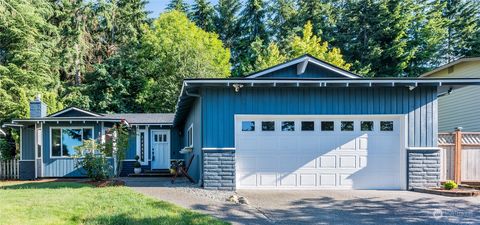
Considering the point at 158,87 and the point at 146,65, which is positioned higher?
the point at 146,65

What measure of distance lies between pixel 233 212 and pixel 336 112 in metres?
4.30

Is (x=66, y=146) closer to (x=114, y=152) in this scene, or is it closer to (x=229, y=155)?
(x=114, y=152)

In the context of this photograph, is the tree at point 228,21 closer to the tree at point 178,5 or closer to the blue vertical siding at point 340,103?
the tree at point 178,5

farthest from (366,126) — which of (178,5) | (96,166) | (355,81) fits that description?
(178,5)

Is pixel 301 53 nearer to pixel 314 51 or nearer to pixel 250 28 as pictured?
pixel 314 51

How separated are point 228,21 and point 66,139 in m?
21.9

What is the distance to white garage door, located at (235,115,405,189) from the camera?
9.61 meters

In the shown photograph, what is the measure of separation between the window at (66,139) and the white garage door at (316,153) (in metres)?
8.26

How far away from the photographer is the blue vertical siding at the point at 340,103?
31.1 feet

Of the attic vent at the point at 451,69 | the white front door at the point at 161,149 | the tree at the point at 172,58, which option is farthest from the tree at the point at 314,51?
the white front door at the point at 161,149

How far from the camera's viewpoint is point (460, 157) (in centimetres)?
1018

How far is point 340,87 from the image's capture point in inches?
377

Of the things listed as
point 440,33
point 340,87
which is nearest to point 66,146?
point 340,87

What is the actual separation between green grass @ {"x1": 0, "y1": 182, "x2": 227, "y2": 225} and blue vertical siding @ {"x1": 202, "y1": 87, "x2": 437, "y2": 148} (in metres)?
3.17
